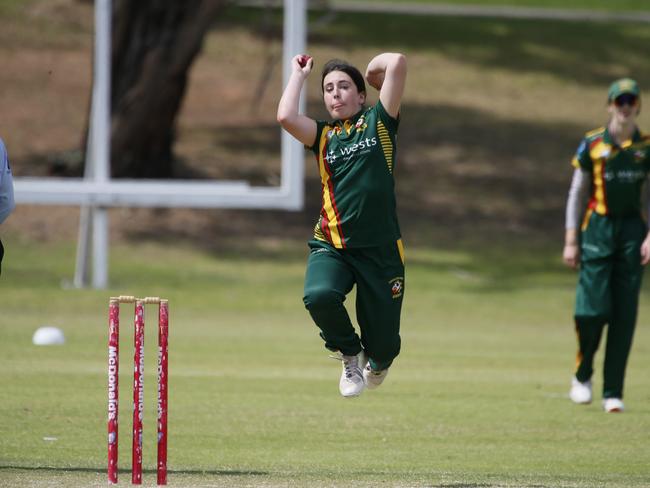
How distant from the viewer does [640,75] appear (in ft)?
107

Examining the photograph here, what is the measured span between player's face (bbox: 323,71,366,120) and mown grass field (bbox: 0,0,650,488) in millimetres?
2014

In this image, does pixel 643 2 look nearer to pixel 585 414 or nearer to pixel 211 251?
pixel 211 251

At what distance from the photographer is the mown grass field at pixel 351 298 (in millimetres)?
8297

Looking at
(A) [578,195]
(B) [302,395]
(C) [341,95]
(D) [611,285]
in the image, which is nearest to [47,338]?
(B) [302,395]

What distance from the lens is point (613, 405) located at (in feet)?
33.0

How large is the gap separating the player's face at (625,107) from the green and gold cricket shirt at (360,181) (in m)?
2.89

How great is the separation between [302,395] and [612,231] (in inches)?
108

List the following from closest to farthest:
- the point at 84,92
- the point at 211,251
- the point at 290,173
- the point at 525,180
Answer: the point at 290,173 → the point at 211,251 → the point at 84,92 → the point at 525,180

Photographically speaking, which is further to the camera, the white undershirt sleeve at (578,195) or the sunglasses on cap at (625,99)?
the white undershirt sleeve at (578,195)

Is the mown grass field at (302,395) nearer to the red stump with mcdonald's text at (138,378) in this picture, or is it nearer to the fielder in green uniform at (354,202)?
the red stump with mcdonald's text at (138,378)

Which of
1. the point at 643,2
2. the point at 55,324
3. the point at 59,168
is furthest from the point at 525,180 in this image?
the point at 643,2

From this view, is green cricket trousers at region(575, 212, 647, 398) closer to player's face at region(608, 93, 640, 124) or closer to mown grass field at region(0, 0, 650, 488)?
mown grass field at region(0, 0, 650, 488)

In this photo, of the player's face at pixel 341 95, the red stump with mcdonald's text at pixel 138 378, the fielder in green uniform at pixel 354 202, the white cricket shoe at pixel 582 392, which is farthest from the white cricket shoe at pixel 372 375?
the white cricket shoe at pixel 582 392

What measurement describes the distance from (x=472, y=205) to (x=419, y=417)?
52.5ft
